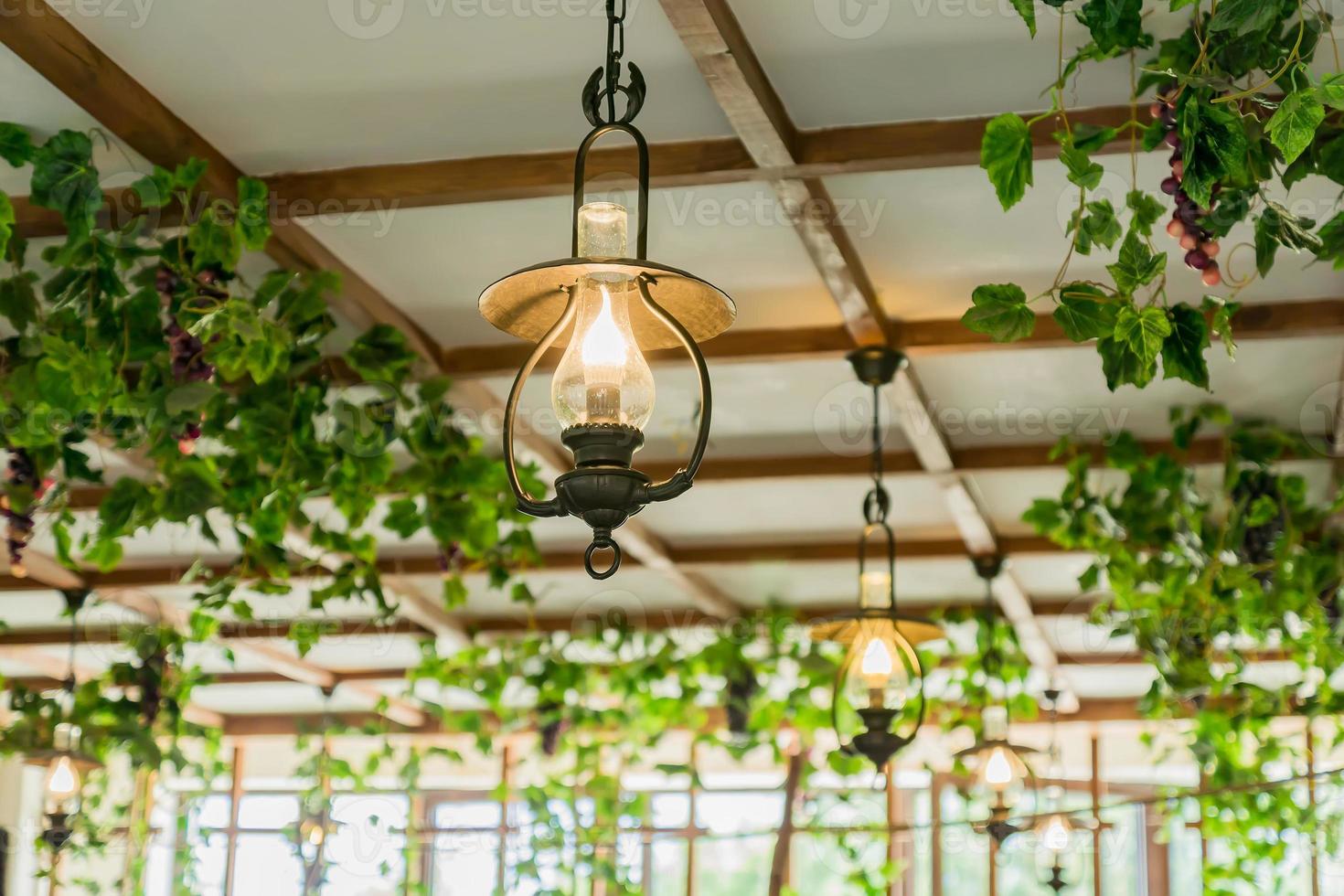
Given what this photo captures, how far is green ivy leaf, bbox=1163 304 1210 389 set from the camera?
2.05 meters

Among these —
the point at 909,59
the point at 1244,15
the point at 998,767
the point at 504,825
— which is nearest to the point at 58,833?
the point at 504,825

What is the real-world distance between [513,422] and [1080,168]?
984 mm

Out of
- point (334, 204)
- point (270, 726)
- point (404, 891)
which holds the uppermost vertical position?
point (334, 204)

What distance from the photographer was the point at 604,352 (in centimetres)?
147

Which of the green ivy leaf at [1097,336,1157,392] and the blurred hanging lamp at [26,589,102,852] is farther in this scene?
the blurred hanging lamp at [26,589,102,852]

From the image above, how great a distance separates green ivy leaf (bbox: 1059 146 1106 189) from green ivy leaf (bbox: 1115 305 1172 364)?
185mm

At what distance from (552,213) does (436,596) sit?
398 centimetres

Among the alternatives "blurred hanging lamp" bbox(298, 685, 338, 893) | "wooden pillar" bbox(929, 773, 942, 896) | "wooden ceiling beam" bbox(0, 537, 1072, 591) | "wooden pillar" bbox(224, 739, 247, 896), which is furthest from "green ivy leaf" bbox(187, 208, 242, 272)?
"wooden pillar" bbox(224, 739, 247, 896)

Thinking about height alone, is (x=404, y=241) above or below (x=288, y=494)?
above

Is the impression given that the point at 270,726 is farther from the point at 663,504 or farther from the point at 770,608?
the point at 663,504

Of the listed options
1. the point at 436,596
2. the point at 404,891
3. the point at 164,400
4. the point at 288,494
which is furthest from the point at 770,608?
the point at 164,400

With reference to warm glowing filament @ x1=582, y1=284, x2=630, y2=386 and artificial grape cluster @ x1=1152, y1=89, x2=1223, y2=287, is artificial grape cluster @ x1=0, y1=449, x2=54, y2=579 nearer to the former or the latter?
warm glowing filament @ x1=582, y1=284, x2=630, y2=386

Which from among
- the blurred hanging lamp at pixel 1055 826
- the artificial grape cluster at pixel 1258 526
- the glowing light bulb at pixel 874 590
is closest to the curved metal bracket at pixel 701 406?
the glowing light bulb at pixel 874 590

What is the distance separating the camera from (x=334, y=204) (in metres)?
3.37
